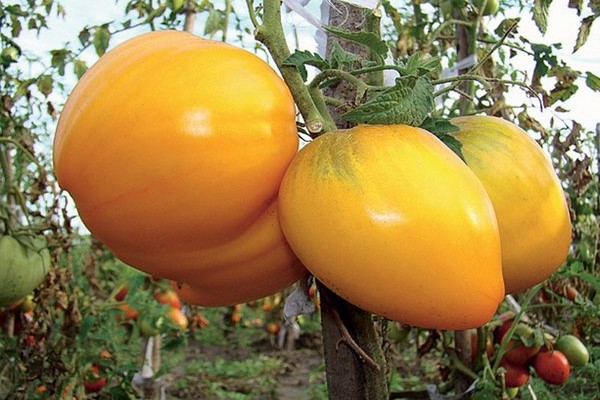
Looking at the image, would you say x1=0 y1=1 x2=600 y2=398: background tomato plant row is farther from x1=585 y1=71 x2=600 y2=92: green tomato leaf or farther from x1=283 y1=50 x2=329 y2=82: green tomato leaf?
x1=283 y1=50 x2=329 y2=82: green tomato leaf

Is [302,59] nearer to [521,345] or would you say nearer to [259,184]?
[259,184]

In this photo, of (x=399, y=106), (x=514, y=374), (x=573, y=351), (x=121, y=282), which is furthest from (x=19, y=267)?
(x=399, y=106)

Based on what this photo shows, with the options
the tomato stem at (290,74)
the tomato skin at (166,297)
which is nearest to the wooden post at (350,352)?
the tomato stem at (290,74)

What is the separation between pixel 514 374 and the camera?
1651 mm

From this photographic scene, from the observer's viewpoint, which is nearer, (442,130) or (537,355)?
(442,130)

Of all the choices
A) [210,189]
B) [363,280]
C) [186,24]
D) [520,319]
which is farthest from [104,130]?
[186,24]

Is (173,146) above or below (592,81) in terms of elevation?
above

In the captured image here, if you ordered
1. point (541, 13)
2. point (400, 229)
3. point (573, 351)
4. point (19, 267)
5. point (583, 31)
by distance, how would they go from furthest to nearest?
point (19, 267) < point (573, 351) < point (583, 31) < point (541, 13) < point (400, 229)

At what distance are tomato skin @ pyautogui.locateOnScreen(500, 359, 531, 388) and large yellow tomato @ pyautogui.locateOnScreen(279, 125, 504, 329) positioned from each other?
1209 millimetres

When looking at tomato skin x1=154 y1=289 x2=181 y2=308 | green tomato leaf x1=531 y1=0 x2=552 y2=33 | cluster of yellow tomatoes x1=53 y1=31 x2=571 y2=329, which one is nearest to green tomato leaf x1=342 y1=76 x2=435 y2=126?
cluster of yellow tomatoes x1=53 y1=31 x2=571 y2=329

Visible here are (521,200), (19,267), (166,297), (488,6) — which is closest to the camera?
(521,200)

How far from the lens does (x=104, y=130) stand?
53cm

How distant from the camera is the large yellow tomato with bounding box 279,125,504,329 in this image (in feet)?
1.66

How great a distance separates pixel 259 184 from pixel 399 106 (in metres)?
0.13
